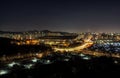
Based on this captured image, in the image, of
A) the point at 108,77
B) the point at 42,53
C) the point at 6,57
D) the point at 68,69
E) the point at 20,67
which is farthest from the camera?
the point at 42,53

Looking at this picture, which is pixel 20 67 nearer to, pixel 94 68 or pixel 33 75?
pixel 33 75

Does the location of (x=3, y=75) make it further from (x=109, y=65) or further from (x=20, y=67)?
(x=109, y=65)

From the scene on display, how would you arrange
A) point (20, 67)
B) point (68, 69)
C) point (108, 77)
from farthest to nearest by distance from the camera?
point (20, 67) < point (68, 69) < point (108, 77)

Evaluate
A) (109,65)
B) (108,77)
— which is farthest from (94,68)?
(108,77)

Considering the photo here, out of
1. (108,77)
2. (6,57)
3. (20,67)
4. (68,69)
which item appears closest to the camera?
(108,77)

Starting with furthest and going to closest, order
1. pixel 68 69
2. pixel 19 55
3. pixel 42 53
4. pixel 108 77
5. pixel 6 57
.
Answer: pixel 42 53 → pixel 19 55 → pixel 6 57 → pixel 68 69 → pixel 108 77

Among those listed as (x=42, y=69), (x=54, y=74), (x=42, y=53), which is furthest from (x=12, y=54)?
(x=54, y=74)

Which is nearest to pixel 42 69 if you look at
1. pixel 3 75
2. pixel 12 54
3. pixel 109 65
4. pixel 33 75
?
pixel 33 75

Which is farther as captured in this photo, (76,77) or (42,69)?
(42,69)

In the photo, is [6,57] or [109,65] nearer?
[109,65]
